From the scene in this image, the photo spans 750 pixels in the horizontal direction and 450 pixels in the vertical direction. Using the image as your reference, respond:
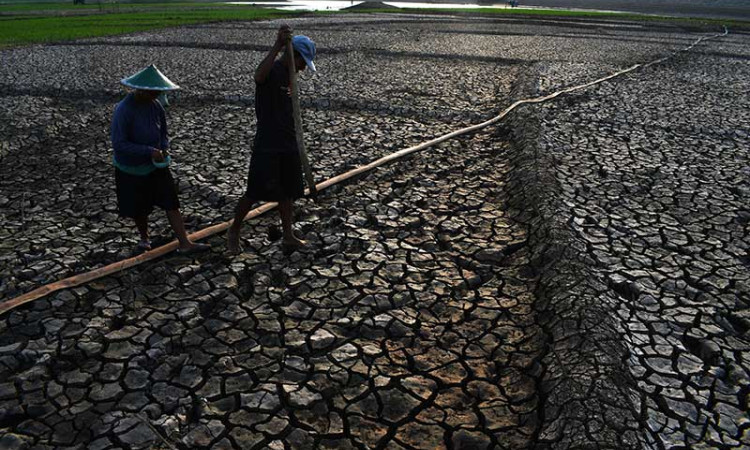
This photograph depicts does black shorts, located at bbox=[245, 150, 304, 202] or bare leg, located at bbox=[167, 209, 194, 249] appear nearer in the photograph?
black shorts, located at bbox=[245, 150, 304, 202]

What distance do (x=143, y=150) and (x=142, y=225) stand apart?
93cm

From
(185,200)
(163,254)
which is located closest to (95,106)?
(185,200)

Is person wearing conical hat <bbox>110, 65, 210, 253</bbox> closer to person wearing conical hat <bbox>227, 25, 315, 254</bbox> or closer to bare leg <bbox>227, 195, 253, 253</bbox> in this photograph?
bare leg <bbox>227, 195, 253, 253</bbox>

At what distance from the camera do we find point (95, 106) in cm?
1139

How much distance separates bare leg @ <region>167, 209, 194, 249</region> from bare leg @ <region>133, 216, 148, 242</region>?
285 mm

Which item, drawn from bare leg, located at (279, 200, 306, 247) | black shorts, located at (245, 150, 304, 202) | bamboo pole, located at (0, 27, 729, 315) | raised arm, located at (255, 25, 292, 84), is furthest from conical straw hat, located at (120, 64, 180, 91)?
bamboo pole, located at (0, 27, 729, 315)

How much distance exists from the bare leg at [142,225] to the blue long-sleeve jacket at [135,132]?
610 mm

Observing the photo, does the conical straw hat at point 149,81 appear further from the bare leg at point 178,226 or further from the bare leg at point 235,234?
the bare leg at point 235,234

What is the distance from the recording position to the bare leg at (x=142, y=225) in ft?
17.3

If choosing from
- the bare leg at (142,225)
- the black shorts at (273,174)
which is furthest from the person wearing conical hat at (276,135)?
the bare leg at (142,225)

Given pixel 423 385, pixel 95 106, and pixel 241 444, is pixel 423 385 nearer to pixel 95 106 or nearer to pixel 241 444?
pixel 241 444

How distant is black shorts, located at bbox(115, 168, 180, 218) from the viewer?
499 cm

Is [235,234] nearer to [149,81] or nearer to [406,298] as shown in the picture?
[149,81]

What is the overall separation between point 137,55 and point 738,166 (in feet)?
56.0
